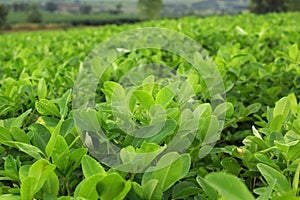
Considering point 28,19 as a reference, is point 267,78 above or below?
above

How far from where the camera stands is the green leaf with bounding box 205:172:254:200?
76 cm

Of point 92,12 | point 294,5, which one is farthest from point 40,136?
point 92,12

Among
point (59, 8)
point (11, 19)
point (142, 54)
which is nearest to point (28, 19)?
point (11, 19)

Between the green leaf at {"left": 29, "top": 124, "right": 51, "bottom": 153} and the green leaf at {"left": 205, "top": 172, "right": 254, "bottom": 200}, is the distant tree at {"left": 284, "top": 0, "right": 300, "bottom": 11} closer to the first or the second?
the green leaf at {"left": 29, "top": 124, "right": 51, "bottom": 153}

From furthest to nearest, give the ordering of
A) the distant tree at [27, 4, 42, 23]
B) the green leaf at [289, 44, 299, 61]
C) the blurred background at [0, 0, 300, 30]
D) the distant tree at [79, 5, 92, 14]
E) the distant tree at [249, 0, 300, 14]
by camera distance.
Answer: the distant tree at [79, 5, 92, 14]
the distant tree at [27, 4, 42, 23]
the blurred background at [0, 0, 300, 30]
the distant tree at [249, 0, 300, 14]
the green leaf at [289, 44, 299, 61]

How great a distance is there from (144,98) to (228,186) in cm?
67

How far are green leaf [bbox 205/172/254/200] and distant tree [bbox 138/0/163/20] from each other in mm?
37353

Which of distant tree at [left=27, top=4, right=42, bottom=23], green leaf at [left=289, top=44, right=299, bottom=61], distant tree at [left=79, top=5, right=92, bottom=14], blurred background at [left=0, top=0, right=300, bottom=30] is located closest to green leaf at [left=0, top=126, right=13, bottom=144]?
green leaf at [left=289, top=44, right=299, bottom=61]

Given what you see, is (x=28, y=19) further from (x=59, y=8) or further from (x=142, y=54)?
(x=142, y=54)

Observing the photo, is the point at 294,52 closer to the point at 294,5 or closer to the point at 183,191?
the point at 183,191

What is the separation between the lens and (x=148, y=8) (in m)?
38.4

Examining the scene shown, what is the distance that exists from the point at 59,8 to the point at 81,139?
65.8 meters

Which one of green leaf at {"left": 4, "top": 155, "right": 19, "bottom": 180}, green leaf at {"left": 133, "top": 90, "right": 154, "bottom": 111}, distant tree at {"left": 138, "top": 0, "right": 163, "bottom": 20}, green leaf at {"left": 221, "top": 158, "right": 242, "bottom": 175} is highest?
green leaf at {"left": 133, "top": 90, "right": 154, "bottom": 111}

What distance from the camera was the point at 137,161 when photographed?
1138 mm
